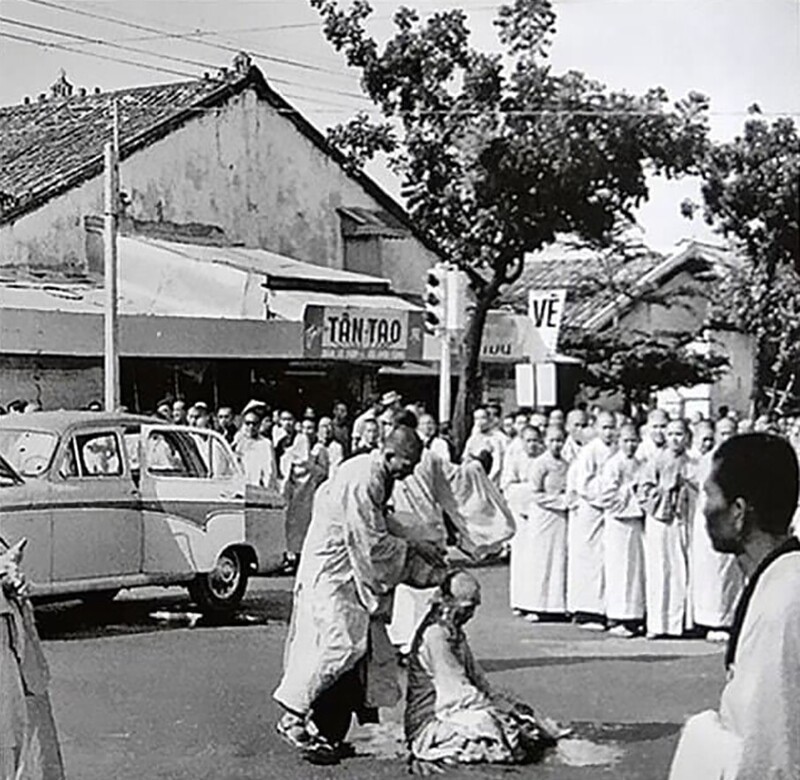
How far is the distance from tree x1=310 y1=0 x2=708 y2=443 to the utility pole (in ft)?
1.29

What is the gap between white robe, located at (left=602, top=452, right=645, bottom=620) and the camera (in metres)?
5.07

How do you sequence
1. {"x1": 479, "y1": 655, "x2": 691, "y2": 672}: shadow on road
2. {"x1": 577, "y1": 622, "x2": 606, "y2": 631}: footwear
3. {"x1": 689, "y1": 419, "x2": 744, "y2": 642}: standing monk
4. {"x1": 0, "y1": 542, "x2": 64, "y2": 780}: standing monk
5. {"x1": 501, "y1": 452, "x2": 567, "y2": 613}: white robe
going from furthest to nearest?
{"x1": 577, "y1": 622, "x2": 606, "y2": 631}: footwear < {"x1": 501, "y1": 452, "x2": 567, "y2": 613}: white robe < {"x1": 689, "y1": 419, "x2": 744, "y2": 642}: standing monk < {"x1": 479, "y1": 655, "x2": 691, "y2": 672}: shadow on road < {"x1": 0, "y1": 542, "x2": 64, "y2": 780}: standing monk

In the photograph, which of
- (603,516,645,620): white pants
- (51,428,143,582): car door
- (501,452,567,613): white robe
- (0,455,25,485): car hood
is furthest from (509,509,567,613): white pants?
(0,455,25,485): car hood

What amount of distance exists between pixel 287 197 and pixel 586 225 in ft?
1.74

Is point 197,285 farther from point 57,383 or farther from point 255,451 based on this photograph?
point 255,451

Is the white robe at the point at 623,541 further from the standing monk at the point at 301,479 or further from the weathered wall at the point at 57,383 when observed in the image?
the weathered wall at the point at 57,383

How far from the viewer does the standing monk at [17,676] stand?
107 inches

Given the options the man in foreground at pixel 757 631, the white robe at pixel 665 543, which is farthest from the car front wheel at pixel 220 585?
the man in foreground at pixel 757 631

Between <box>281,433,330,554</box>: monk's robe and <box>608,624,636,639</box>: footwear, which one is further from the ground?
<box>281,433,330,554</box>: monk's robe

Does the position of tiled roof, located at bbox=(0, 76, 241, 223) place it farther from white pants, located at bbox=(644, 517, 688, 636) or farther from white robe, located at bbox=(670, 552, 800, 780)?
white pants, located at bbox=(644, 517, 688, 636)

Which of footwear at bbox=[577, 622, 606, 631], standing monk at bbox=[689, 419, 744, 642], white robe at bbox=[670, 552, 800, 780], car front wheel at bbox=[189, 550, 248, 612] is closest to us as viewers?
white robe at bbox=[670, 552, 800, 780]

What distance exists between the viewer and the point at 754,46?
310 centimetres

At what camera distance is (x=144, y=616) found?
3.85 metres

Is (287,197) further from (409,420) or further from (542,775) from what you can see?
(542,775)
